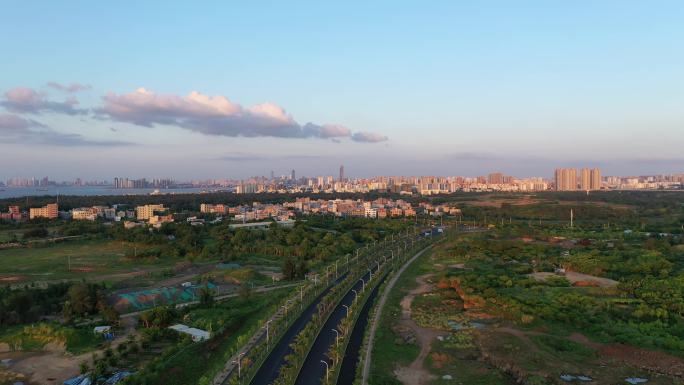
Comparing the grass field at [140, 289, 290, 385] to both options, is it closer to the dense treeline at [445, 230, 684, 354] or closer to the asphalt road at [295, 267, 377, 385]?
the asphalt road at [295, 267, 377, 385]

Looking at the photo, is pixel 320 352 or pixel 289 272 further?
pixel 289 272

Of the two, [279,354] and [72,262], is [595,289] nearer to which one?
[279,354]

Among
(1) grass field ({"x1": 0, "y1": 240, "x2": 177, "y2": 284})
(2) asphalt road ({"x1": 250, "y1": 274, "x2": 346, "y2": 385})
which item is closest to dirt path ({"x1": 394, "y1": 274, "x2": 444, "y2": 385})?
(2) asphalt road ({"x1": 250, "y1": 274, "x2": 346, "y2": 385})

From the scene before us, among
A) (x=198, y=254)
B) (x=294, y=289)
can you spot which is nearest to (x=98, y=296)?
(x=294, y=289)

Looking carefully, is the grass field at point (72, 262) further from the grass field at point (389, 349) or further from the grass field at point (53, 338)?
the grass field at point (389, 349)

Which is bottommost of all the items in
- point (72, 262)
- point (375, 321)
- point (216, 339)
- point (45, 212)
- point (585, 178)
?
point (72, 262)

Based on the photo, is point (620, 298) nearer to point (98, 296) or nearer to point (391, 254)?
point (391, 254)

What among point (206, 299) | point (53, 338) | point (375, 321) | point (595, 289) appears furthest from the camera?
point (595, 289)

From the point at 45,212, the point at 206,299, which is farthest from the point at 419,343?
the point at 45,212
